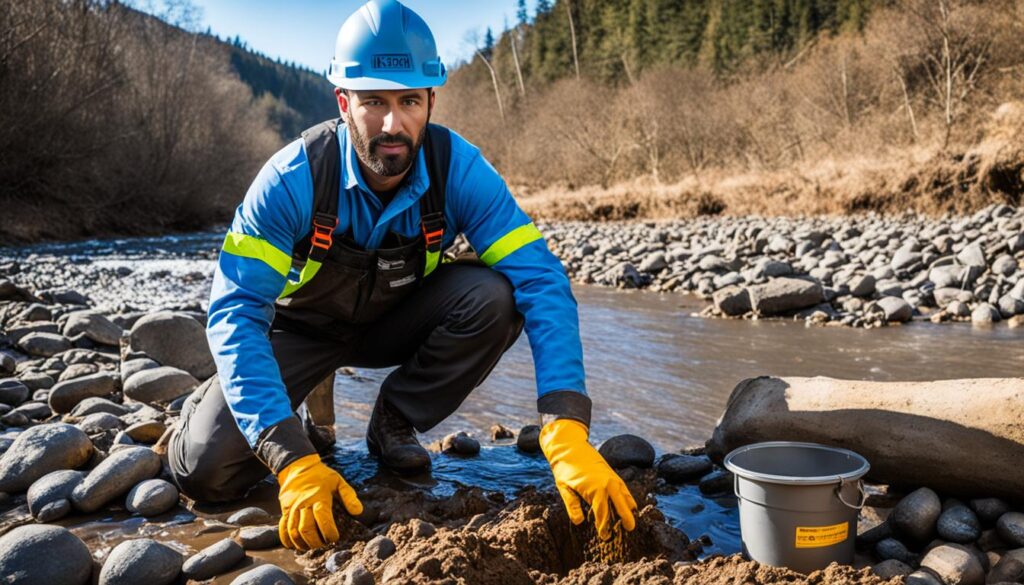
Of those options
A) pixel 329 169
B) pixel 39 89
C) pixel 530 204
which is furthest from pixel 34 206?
pixel 329 169

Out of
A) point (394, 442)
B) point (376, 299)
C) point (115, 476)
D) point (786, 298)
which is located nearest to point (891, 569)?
point (394, 442)

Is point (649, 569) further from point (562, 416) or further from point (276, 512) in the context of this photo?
point (276, 512)

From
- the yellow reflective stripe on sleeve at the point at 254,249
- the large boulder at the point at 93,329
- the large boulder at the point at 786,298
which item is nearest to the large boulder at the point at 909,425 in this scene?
the yellow reflective stripe on sleeve at the point at 254,249

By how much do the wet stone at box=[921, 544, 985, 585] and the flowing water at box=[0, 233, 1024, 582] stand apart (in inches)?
21.8

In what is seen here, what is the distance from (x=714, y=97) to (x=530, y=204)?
8.81 meters

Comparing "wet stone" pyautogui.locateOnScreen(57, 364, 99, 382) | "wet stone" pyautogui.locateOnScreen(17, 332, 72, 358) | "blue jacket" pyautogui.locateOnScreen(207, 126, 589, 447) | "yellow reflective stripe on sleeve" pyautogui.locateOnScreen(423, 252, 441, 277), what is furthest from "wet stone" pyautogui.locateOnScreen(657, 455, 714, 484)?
"wet stone" pyautogui.locateOnScreen(17, 332, 72, 358)

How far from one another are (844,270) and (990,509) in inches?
234

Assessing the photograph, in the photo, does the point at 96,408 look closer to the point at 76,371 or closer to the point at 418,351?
the point at 76,371

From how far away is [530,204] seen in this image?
938 inches

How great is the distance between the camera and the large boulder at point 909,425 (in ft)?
7.47

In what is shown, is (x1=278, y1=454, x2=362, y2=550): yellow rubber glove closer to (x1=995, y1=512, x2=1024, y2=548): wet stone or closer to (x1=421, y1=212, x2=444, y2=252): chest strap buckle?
(x1=421, y1=212, x2=444, y2=252): chest strap buckle

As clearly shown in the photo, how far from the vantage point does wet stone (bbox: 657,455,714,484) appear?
288cm

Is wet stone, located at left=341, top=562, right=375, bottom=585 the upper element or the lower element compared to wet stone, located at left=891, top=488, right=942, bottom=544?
upper

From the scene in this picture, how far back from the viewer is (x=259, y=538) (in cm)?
223
